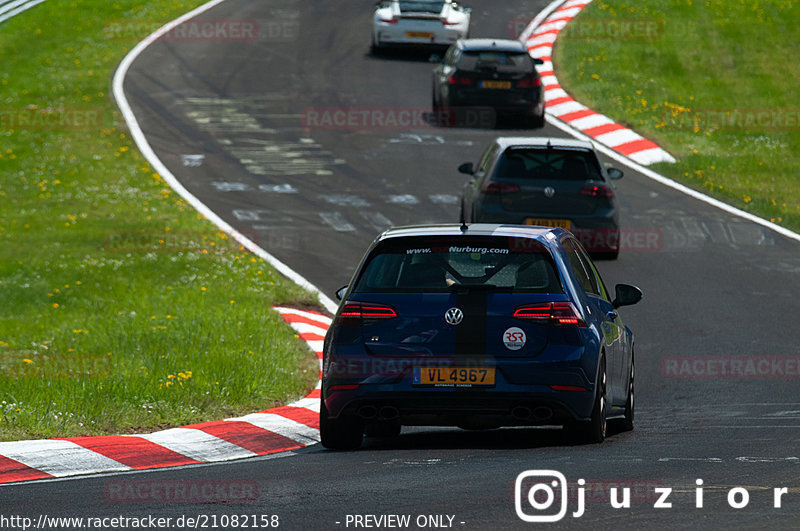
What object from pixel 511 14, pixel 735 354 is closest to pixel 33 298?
pixel 735 354

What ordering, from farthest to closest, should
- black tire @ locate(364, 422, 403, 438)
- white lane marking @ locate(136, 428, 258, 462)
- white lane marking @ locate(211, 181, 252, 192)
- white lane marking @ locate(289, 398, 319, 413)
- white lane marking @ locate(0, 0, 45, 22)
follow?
white lane marking @ locate(0, 0, 45, 22) < white lane marking @ locate(211, 181, 252, 192) < white lane marking @ locate(289, 398, 319, 413) < black tire @ locate(364, 422, 403, 438) < white lane marking @ locate(136, 428, 258, 462)

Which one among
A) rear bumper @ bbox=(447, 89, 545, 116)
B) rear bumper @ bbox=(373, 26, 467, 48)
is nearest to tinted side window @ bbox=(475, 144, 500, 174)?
rear bumper @ bbox=(447, 89, 545, 116)

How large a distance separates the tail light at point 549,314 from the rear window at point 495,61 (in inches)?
760

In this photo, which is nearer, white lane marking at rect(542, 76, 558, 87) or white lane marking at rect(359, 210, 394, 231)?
white lane marking at rect(359, 210, 394, 231)

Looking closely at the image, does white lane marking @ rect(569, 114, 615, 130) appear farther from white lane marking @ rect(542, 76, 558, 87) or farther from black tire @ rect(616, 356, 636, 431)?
black tire @ rect(616, 356, 636, 431)

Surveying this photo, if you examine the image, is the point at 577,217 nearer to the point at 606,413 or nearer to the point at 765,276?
the point at 765,276

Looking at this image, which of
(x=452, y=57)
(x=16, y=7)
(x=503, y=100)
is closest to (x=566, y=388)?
(x=503, y=100)

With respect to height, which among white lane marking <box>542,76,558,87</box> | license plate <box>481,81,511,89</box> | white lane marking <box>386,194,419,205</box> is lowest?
white lane marking <box>386,194,419,205</box>

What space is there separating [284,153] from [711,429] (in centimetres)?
1718

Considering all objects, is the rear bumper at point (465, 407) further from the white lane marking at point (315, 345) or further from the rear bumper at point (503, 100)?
the rear bumper at point (503, 100)

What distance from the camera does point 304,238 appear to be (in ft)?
69.5

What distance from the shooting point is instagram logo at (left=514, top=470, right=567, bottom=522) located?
277 inches

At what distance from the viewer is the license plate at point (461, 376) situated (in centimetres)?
920

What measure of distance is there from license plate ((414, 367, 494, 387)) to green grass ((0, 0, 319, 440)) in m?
2.86
